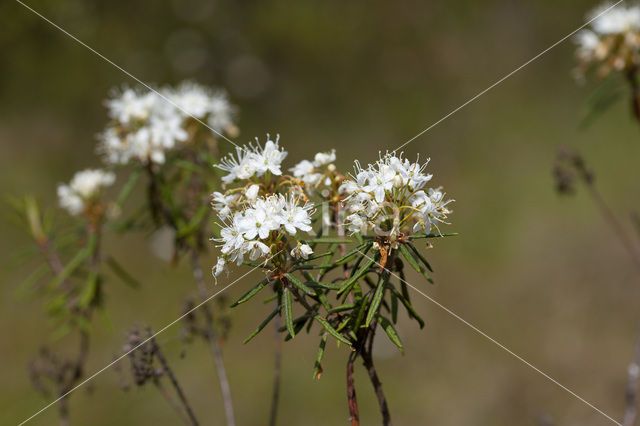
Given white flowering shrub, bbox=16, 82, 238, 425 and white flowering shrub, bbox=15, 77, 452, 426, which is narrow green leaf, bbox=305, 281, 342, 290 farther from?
white flowering shrub, bbox=16, 82, 238, 425

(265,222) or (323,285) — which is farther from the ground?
(265,222)

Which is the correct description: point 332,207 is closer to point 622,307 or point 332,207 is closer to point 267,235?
point 267,235

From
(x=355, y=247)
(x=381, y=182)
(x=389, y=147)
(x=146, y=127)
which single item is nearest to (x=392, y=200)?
(x=381, y=182)

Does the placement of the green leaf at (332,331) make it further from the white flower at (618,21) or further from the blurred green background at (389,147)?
the blurred green background at (389,147)

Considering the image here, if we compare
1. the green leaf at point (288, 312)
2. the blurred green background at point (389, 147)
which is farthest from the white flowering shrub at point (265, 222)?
the blurred green background at point (389, 147)

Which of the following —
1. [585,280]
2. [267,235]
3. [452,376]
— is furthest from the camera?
[585,280]

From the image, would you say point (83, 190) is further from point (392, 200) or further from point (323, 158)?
point (392, 200)

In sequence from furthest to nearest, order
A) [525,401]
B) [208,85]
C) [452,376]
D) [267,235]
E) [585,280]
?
[208,85] < [585,280] < [452,376] < [525,401] < [267,235]

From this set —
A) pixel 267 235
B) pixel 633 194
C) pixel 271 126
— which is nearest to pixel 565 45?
pixel 633 194
